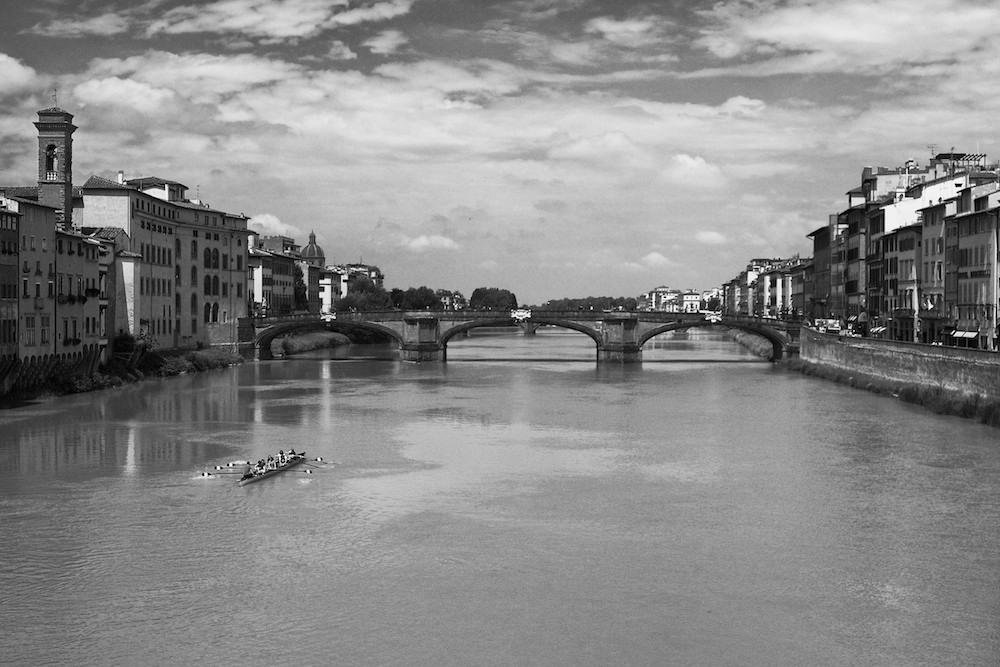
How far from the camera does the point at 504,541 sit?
18562 millimetres

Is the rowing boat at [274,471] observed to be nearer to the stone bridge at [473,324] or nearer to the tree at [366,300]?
the stone bridge at [473,324]

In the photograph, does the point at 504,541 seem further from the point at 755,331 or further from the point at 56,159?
the point at 755,331

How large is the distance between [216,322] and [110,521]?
43081 mm

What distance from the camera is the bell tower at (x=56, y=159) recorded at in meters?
45.2

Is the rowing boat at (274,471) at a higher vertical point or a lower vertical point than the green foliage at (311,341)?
lower

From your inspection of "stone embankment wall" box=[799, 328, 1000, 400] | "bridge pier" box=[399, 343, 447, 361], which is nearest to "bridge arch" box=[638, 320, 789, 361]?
"stone embankment wall" box=[799, 328, 1000, 400]

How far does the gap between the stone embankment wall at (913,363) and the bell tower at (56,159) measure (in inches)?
1218

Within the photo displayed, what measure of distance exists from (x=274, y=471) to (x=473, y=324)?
43.8 meters

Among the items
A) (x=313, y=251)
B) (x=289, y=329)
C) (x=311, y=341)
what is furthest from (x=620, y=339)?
(x=313, y=251)

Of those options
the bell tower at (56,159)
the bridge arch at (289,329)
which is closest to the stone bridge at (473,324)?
the bridge arch at (289,329)

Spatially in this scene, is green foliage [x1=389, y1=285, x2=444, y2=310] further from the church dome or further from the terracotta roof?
the terracotta roof

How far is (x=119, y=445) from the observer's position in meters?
29.0

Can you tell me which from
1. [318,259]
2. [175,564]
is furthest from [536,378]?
[318,259]

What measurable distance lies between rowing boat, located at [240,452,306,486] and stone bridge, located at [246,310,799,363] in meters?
38.5
